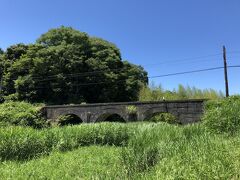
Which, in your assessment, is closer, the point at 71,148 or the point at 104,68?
the point at 71,148

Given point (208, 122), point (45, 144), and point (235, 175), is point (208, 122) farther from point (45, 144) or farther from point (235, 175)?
point (235, 175)

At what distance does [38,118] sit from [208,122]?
13639 millimetres

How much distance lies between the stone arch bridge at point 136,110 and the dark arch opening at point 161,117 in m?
0.16

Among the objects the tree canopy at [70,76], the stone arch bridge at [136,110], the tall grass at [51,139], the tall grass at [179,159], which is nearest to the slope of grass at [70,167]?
the tall grass at [179,159]

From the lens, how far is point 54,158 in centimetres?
1145

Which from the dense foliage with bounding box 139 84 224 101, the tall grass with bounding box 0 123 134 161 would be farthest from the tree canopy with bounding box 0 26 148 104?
the tall grass with bounding box 0 123 134 161

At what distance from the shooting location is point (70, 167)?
977 centimetres

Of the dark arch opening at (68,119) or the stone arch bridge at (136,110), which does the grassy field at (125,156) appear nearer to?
the stone arch bridge at (136,110)

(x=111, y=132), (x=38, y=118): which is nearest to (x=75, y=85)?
(x=38, y=118)

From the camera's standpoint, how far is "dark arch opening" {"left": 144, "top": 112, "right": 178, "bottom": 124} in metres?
29.7

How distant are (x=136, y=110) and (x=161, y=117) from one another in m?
2.31

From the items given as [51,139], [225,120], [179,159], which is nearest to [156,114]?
[51,139]

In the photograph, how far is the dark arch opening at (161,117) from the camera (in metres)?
29.7

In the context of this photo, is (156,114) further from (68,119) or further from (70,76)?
(70,76)
